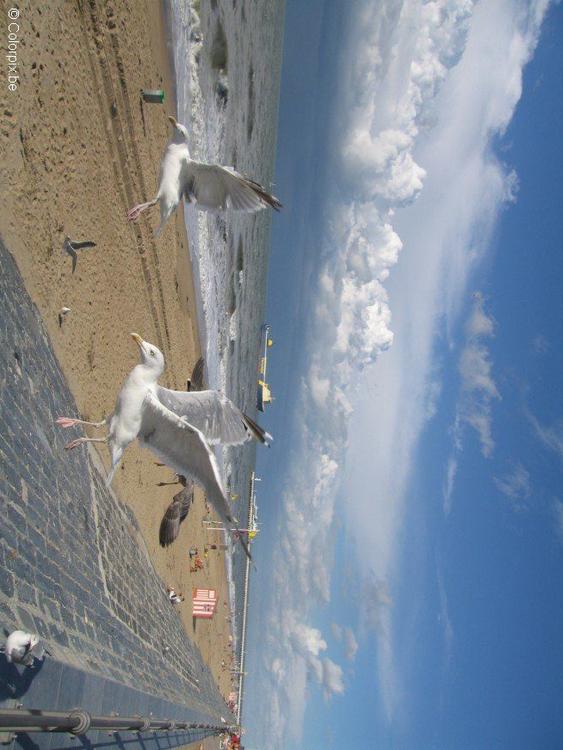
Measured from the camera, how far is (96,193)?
730cm

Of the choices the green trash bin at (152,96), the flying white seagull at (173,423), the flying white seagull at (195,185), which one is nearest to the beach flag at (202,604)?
the flying white seagull at (173,423)

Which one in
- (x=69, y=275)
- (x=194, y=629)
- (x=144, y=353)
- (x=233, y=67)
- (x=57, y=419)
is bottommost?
(x=194, y=629)

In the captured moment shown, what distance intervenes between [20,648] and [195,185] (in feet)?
21.7

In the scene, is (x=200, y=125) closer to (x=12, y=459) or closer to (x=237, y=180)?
(x=237, y=180)

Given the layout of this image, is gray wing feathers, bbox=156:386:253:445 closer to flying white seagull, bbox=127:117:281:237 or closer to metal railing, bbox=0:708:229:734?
metal railing, bbox=0:708:229:734

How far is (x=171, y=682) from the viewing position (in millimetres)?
9914

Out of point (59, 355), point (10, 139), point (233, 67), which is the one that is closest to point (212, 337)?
point (233, 67)

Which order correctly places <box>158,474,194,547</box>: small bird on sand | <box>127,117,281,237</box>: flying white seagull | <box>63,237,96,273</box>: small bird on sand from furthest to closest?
<box>158,474,194,547</box>: small bird on sand → <box>127,117,281,237</box>: flying white seagull → <box>63,237,96,273</box>: small bird on sand

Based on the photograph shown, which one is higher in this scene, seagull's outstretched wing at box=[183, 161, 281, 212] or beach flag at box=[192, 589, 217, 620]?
seagull's outstretched wing at box=[183, 161, 281, 212]

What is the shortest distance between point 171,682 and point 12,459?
722 centimetres

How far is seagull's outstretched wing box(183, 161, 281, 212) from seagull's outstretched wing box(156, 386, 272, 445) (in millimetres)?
2959

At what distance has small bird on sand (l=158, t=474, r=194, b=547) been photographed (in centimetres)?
1163

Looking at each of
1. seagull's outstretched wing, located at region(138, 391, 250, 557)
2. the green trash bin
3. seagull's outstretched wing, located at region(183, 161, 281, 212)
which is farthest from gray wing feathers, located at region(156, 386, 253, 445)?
the green trash bin

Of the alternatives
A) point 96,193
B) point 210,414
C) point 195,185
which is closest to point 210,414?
point 210,414
